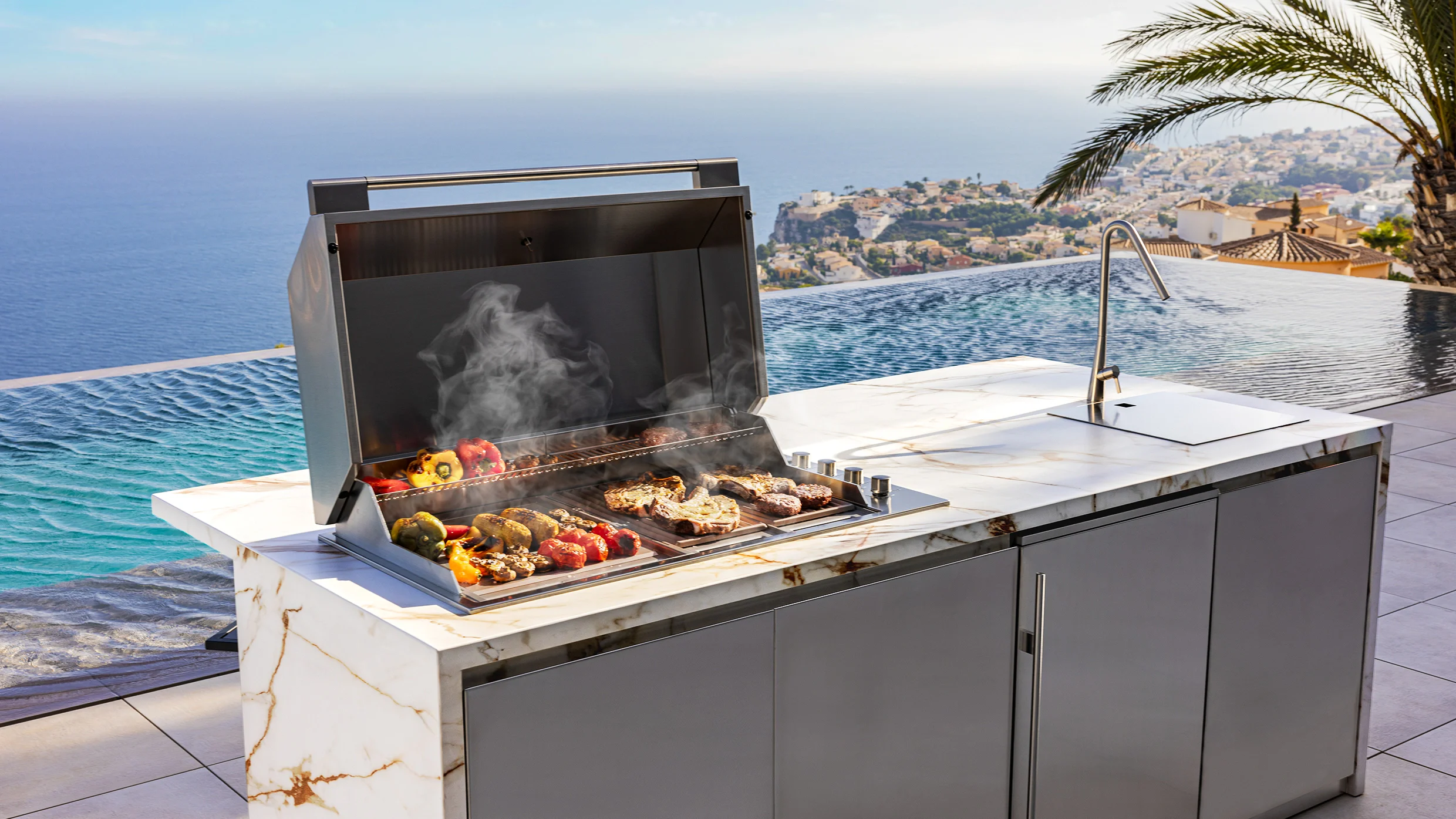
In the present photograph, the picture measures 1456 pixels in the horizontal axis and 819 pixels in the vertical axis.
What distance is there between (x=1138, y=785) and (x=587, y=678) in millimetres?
1234

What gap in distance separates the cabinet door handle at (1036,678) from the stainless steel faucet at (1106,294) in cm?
64

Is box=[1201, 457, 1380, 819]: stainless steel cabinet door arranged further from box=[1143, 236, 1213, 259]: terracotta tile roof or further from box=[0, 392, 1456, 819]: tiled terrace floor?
box=[1143, 236, 1213, 259]: terracotta tile roof

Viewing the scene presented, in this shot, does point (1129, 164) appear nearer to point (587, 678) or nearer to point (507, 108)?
point (507, 108)

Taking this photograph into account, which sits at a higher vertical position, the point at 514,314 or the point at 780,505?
the point at 514,314

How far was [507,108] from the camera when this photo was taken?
78.2ft

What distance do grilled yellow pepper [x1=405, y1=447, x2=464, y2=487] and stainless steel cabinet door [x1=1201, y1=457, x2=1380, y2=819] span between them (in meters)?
1.41

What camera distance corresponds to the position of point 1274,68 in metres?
7.99

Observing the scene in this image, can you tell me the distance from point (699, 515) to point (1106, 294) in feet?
4.03

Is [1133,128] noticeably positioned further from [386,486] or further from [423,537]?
[423,537]

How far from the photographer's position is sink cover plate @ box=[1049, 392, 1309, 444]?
239cm

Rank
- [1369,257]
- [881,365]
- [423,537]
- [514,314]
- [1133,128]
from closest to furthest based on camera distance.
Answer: [423,537] < [514,314] < [1133,128] < [881,365] < [1369,257]

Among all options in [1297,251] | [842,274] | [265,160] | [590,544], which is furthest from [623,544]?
[265,160]

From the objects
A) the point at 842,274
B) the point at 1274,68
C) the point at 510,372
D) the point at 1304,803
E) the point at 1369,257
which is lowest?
the point at 1304,803

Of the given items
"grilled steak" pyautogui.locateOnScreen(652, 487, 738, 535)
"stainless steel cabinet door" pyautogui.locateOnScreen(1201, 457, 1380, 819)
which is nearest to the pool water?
"grilled steak" pyautogui.locateOnScreen(652, 487, 738, 535)
